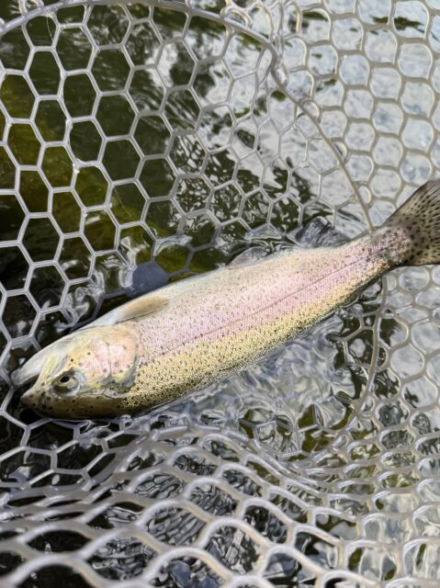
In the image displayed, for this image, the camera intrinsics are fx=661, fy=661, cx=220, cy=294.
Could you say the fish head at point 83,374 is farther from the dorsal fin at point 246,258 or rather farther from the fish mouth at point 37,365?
the dorsal fin at point 246,258

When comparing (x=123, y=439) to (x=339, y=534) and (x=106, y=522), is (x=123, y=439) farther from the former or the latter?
(x=339, y=534)

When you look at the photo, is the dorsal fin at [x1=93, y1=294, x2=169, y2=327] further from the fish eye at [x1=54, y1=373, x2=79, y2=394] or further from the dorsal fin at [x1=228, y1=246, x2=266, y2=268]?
the dorsal fin at [x1=228, y1=246, x2=266, y2=268]

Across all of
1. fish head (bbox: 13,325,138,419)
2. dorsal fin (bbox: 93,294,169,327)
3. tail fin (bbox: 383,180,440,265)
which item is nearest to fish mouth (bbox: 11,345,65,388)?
fish head (bbox: 13,325,138,419)

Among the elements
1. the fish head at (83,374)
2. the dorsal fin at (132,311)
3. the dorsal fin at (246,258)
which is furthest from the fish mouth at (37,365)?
the dorsal fin at (246,258)

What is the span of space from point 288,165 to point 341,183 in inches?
10.5

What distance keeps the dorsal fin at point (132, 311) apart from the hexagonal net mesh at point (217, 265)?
16 centimetres

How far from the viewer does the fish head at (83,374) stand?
2.23m

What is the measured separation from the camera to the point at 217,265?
9.27ft

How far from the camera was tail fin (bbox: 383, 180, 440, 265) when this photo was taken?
261 centimetres

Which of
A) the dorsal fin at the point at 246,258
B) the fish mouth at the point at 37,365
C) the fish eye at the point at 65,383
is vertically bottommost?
the fish eye at the point at 65,383

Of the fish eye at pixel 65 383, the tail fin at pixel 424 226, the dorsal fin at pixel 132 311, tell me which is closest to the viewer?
the fish eye at pixel 65 383

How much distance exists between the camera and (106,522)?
7.37ft

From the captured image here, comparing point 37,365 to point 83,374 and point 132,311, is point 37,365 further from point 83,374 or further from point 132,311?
point 132,311

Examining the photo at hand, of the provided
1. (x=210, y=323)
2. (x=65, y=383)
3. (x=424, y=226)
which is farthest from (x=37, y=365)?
(x=424, y=226)
